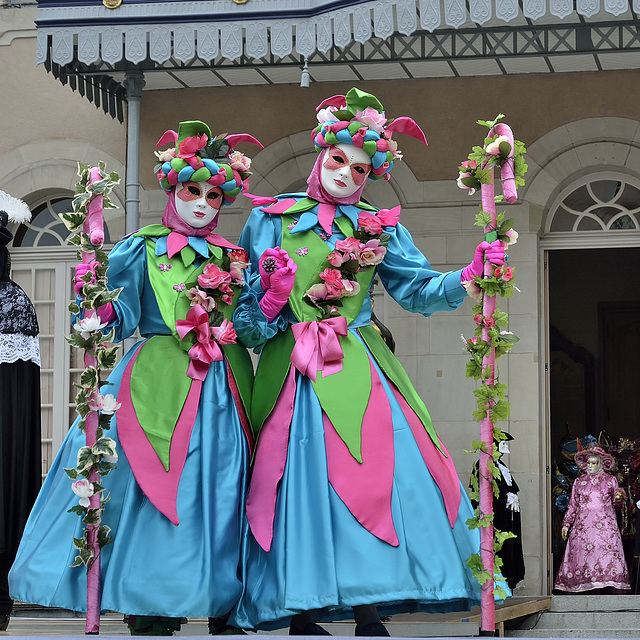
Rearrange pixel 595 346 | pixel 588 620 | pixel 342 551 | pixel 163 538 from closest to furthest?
pixel 342 551 < pixel 163 538 < pixel 588 620 < pixel 595 346

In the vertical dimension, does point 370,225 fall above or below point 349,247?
above

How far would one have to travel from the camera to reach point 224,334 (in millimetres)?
5594

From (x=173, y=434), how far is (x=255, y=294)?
736 mm

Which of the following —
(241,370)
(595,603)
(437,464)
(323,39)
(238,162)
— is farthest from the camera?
(595,603)

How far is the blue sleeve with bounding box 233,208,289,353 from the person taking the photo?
18.3 feet

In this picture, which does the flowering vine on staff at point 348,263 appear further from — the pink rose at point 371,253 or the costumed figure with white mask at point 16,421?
the costumed figure with white mask at point 16,421

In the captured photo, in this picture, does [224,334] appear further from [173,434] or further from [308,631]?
[308,631]

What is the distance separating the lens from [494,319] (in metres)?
→ 5.16

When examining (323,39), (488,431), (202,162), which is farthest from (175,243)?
(323,39)

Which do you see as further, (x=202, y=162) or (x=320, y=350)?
(x=202, y=162)

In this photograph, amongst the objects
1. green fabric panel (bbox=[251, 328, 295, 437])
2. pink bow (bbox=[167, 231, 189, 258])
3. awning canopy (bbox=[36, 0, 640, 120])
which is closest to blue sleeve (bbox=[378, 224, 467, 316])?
green fabric panel (bbox=[251, 328, 295, 437])

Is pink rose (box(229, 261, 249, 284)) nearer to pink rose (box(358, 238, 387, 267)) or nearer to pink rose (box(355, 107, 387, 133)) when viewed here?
pink rose (box(358, 238, 387, 267))

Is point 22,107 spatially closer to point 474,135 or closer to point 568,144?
point 474,135

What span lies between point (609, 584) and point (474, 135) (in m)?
3.67
